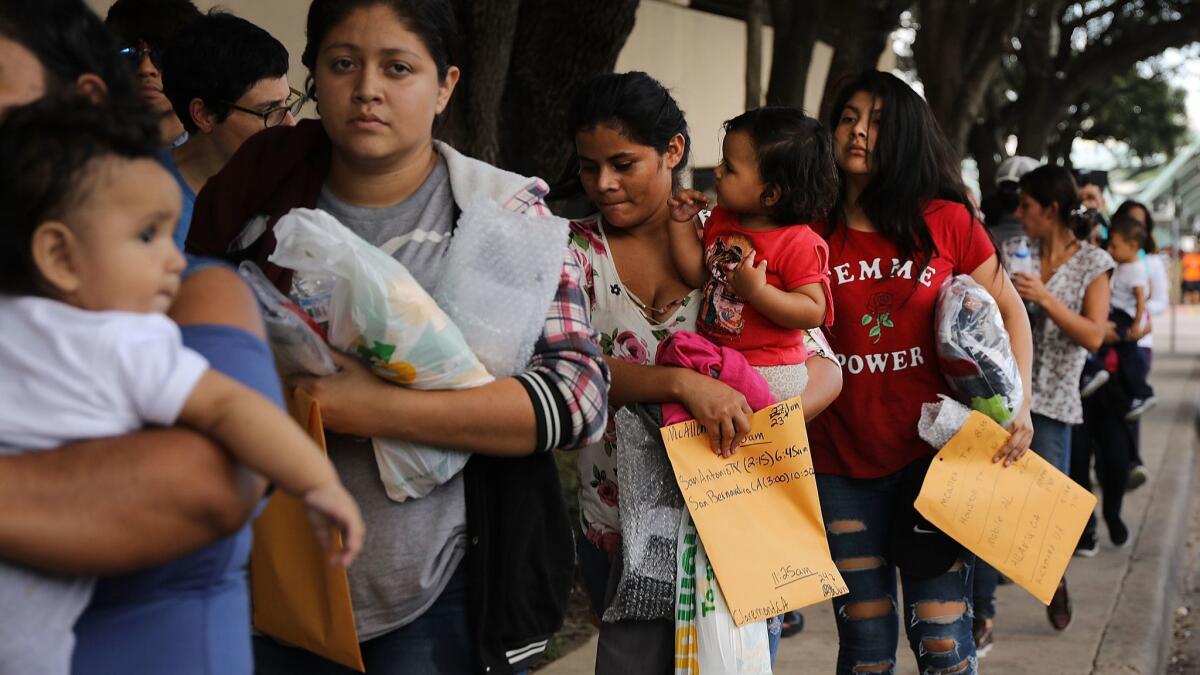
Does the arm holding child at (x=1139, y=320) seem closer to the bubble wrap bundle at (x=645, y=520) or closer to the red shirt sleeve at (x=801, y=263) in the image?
the red shirt sleeve at (x=801, y=263)

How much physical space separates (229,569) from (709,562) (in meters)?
1.48

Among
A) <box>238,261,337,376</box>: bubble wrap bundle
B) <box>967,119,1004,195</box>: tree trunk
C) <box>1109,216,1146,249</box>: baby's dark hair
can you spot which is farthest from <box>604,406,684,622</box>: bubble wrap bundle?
<box>967,119,1004,195</box>: tree trunk

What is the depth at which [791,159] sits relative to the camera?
336 cm

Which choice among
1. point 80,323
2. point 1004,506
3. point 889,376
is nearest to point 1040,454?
point 1004,506

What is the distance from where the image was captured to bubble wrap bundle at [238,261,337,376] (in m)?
2.27

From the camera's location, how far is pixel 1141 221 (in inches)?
368

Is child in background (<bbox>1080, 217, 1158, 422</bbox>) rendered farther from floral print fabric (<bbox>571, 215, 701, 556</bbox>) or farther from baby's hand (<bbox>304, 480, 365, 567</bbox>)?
baby's hand (<bbox>304, 480, 365, 567</bbox>)

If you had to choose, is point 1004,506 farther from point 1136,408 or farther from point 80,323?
point 1136,408

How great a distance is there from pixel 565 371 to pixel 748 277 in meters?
0.87

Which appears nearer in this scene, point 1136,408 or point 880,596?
point 880,596

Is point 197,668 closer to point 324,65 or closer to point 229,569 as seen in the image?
point 229,569

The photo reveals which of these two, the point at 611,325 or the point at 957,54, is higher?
the point at 957,54

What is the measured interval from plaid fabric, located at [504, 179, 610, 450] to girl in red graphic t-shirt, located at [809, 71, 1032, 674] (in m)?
1.51

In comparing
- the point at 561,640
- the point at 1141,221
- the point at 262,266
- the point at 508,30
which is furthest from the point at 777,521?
the point at 1141,221
